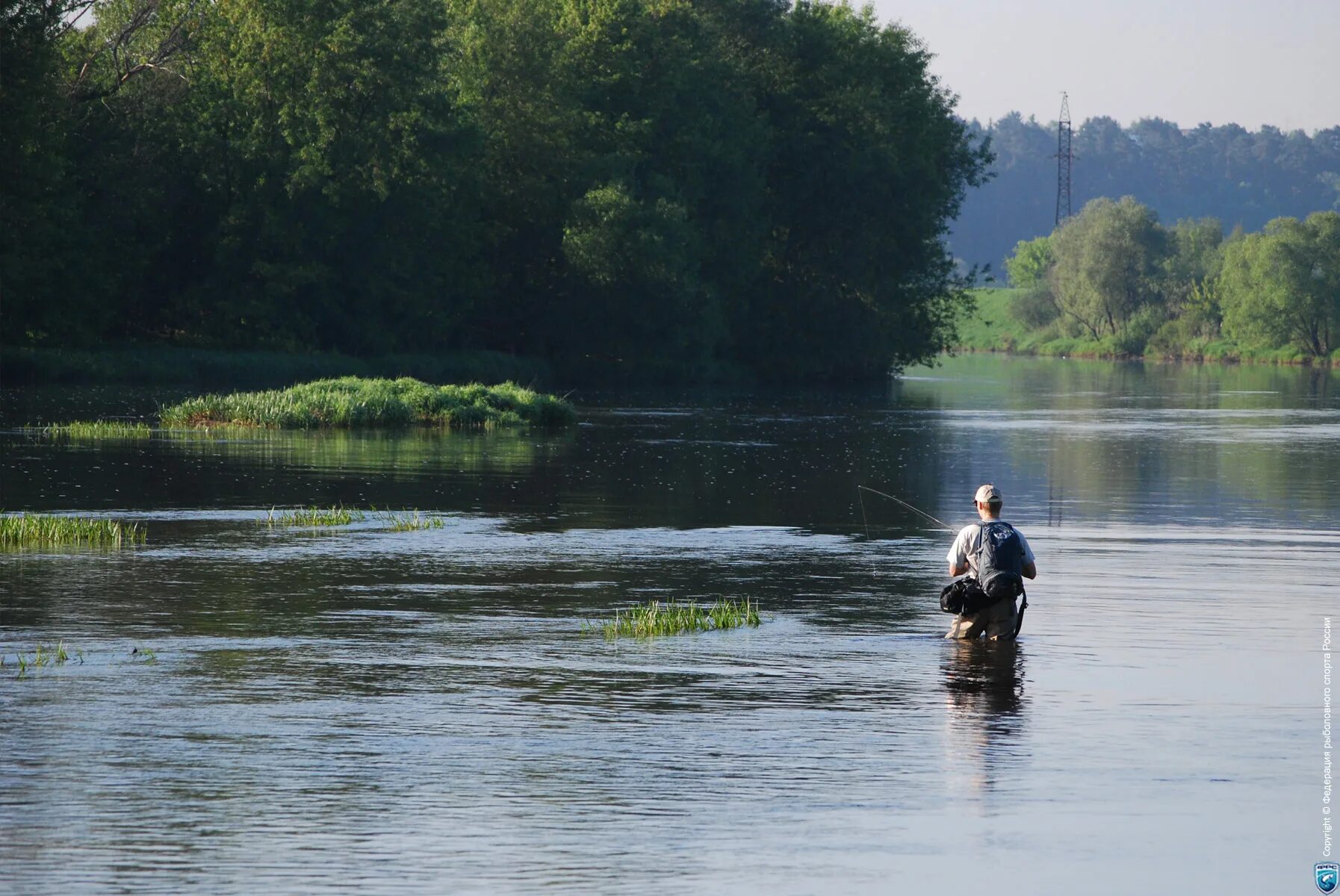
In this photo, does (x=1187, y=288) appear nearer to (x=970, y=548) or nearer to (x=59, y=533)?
(x=59, y=533)

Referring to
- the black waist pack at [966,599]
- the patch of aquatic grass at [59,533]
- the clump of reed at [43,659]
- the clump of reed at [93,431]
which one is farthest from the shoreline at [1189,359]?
the clump of reed at [43,659]

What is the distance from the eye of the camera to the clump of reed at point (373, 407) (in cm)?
5306

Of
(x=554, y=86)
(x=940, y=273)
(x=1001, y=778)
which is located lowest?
(x=1001, y=778)

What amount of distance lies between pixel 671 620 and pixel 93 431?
31947mm

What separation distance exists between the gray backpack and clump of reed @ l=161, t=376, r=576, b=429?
1471 inches

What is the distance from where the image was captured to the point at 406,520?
29938 mm

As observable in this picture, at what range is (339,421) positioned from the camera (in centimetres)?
5466

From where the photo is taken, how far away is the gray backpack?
1800cm

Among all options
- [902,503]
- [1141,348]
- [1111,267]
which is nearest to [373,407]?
[902,503]

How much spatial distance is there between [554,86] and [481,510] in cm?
6191

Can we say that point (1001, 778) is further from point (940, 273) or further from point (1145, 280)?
point (1145, 280)

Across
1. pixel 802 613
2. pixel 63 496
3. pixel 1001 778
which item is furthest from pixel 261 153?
pixel 1001 778

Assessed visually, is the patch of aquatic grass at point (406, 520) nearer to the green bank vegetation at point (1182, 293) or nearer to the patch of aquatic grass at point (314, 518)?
the patch of aquatic grass at point (314, 518)

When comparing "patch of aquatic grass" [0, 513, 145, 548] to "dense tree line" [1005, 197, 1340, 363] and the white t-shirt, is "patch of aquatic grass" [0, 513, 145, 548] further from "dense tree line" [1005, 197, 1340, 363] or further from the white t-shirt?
"dense tree line" [1005, 197, 1340, 363]
